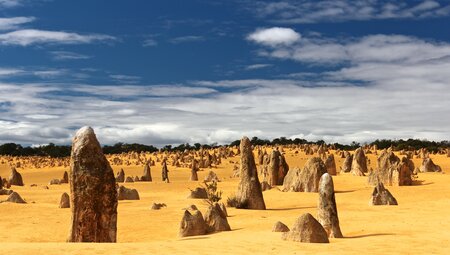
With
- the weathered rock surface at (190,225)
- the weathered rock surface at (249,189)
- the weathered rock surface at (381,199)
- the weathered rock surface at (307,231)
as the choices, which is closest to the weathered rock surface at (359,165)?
the weathered rock surface at (381,199)

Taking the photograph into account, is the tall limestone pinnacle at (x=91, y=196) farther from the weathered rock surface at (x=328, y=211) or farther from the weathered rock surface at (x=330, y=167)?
the weathered rock surface at (x=330, y=167)

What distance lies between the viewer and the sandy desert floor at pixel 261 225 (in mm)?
13971

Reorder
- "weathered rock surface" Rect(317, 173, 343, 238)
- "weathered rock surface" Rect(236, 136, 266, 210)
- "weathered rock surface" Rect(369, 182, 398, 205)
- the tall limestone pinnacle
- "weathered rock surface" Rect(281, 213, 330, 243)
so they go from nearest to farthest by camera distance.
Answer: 1. "weathered rock surface" Rect(281, 213, 330, 243)
2. the tall limestone pinnacle
3. "weathered rock surface" Rect(317, 173, 343, 238)
4. "weathered rock surface" Rect(236, 136, 266, 210)
5. "weathered rock surface" Rect(369, 182, 398, 205)

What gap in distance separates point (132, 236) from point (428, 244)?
8945mm

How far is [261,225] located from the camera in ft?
66.2

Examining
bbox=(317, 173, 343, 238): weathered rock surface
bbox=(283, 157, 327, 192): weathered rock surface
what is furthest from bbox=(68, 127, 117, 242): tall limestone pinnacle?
bbox=(283, 157, 327, 192): weathered rock surface

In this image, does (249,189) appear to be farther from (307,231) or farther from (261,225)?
(307,231)

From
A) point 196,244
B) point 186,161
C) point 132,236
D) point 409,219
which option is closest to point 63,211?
point 132,236

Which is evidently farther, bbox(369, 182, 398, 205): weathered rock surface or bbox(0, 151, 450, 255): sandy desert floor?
bbox(369, 182, 398, 205): weathered rock surface

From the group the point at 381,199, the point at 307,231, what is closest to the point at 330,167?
the point at 381,199


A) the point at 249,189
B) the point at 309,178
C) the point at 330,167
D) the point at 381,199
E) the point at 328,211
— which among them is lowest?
the point at 381,199

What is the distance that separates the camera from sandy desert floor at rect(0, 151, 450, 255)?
45.8 ft

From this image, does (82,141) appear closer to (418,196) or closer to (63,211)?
(63,211)

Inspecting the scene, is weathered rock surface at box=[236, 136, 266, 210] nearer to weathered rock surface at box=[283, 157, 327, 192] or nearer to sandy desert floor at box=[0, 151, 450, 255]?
sandy desert floor at box=[0, 151, 450, 255]
